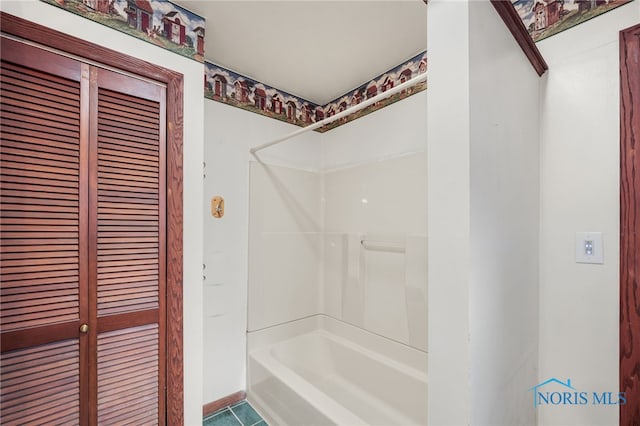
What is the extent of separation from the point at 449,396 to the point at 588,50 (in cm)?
152

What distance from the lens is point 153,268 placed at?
4.56 ft

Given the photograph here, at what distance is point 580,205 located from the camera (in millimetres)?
1204

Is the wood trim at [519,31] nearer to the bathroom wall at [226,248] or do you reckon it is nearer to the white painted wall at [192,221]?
the white painted wall at [192,221]

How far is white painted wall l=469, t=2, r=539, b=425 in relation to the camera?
77 centimetres

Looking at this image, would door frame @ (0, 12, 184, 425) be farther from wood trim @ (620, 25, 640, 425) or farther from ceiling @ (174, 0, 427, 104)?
wood trim @ (620, 25, 640, 425)

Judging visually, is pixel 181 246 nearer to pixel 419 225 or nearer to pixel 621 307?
pixel 419 225

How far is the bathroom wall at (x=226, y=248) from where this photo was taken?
204 centimetres

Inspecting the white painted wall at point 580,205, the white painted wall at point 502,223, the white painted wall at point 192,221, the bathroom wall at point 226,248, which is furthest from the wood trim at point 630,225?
the bathroom wall at point 226,248

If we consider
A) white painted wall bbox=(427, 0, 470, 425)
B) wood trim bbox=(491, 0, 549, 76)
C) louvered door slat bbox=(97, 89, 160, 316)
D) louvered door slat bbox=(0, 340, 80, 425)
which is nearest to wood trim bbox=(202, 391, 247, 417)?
louvered door slat bbox=(0, 340, 80, 425)

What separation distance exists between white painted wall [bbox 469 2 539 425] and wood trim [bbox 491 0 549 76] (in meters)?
0.02

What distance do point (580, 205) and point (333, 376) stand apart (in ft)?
6.99

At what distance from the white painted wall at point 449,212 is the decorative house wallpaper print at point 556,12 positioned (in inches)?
36.8

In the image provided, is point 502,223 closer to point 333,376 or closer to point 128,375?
point 128,375

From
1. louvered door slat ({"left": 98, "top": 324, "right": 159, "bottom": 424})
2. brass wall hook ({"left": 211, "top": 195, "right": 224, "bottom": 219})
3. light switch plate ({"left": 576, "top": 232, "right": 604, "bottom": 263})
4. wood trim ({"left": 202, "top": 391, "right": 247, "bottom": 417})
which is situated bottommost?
wood trim ({"left": 202, "top": 391, "right": 247, "bottom": 417})
